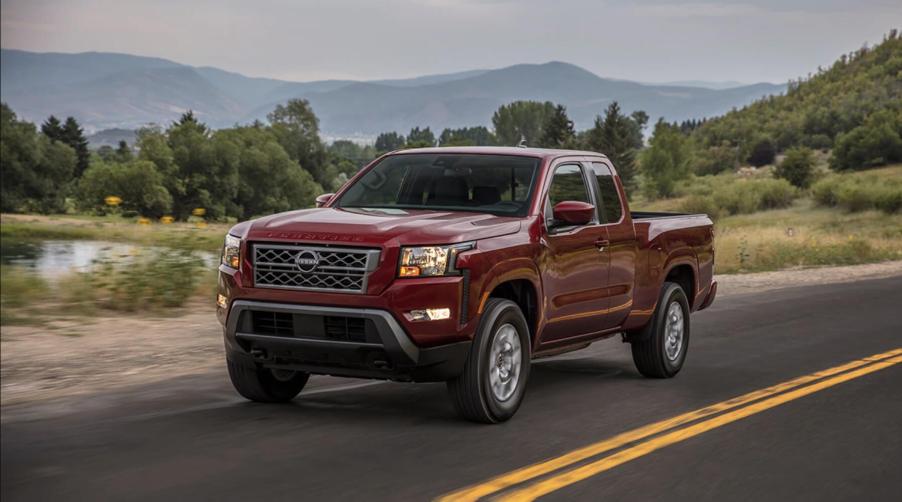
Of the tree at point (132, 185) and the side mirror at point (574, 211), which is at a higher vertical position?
the side mirror at point (574, 211)

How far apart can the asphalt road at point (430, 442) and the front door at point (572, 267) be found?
628 millimetres

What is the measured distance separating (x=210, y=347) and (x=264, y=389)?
12.2ft

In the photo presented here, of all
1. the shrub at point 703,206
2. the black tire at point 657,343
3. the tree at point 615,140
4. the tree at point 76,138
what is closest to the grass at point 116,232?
the black tire at point 657,343

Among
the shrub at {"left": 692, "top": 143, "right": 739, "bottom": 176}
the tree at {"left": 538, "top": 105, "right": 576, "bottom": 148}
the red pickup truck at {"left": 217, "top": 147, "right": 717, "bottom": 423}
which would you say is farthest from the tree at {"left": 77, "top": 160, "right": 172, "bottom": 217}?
the red pickup truck at {"left": 217, "top": 147, "right": 717, "bottom": 423}

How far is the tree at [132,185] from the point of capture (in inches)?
3401

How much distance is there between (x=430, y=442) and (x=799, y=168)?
84491mm

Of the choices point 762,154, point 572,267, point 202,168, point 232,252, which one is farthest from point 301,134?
point 232,252

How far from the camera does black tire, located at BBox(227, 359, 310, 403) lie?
7887mm

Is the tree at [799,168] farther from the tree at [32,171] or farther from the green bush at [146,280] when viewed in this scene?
the green bush at [146,280]

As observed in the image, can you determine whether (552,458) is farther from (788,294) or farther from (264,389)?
(788,294)

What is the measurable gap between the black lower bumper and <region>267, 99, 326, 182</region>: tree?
443ft

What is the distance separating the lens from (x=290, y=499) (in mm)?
5480

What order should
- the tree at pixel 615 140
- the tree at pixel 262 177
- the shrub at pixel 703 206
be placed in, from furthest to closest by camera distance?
the tree at pixel 615 140 < the tree at pixel 262 177 < the shrub at pixel 703 206

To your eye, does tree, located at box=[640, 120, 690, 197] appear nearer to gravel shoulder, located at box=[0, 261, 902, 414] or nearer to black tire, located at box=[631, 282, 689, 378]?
gravel shoulder, located at box=[0, 261, 902, 414]
